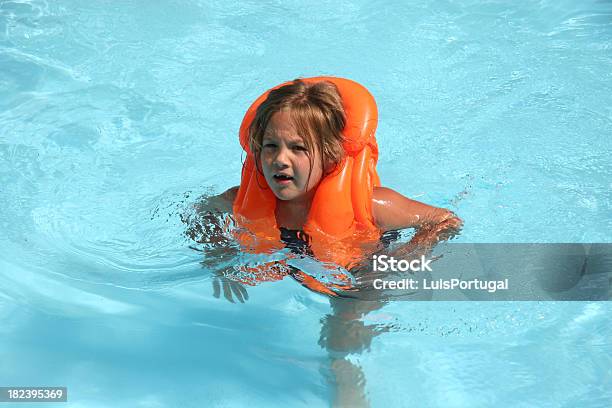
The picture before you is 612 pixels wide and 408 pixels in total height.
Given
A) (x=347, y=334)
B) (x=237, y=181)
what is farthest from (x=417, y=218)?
(x=237, y=181)

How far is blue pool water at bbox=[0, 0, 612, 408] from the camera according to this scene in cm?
345

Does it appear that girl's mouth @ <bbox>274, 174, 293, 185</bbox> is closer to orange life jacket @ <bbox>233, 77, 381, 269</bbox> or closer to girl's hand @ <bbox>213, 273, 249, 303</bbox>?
orange life jacket @ <bbox>233, 77, 381, 269</bbox>

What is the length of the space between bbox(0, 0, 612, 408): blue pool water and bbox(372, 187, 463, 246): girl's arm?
44 cm

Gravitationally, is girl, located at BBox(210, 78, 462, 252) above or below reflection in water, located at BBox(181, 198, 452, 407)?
above

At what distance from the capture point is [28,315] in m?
3.74

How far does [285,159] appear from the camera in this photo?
10.7 feet

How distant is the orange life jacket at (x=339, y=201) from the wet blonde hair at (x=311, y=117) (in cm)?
8

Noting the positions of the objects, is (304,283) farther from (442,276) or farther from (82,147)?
(82,147)

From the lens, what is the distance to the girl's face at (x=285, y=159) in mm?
3277

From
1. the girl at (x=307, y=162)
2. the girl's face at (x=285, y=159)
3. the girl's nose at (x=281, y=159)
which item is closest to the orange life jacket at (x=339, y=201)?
the girl at (x=307, y=162)

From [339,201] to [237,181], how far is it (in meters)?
1.51

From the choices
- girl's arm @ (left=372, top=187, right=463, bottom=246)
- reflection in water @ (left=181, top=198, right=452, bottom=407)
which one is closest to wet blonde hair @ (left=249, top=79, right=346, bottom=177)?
girl's arm @ (left=372, top=187, right=463, bottom=246)

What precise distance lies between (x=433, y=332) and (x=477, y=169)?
1486 mm

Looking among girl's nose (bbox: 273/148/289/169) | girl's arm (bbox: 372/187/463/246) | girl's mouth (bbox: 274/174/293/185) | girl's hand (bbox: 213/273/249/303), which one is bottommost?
girl's hand (bbox: 213/273/249/303)
